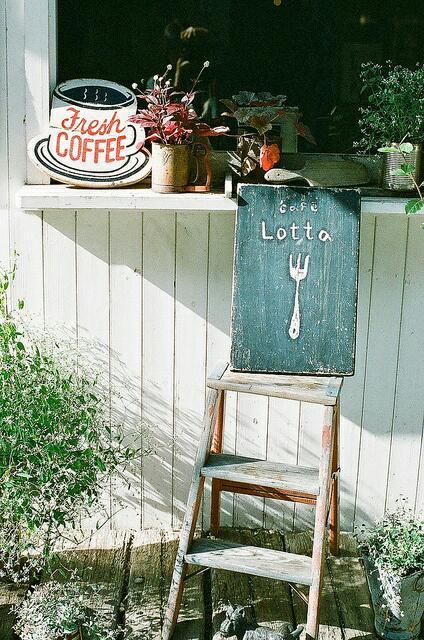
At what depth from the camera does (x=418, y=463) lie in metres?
3.81

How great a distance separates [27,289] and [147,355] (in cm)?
56

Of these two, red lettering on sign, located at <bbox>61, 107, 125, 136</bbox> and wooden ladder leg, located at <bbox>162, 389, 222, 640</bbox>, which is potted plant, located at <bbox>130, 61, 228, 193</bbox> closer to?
red lettering on sign, located at <bbox>61, 107, 125, 136</bbox>

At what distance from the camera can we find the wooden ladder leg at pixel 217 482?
11.4 feet

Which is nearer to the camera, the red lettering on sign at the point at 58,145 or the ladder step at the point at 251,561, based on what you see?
the ladder step at the point at 251,561

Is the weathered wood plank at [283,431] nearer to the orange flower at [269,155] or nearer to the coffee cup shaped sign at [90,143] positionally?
the orange flower at [269,155]

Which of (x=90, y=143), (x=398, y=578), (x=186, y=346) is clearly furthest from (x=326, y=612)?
(x=90, y=143)

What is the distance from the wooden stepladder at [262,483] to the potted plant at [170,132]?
729mm

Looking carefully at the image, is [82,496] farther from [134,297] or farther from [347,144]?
[347,144]

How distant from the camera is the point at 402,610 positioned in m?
3.18

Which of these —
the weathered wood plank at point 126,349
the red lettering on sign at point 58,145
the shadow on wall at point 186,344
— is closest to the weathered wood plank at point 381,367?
the shadow on wall at point 186,344

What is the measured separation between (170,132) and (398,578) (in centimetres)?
179

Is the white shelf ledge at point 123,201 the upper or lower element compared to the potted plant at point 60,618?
upper

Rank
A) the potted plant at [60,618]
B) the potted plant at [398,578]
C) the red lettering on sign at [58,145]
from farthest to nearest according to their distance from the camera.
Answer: the red lettering on sign at [58,145] → the potted plant at [398,578] → the potted plant at [60,618]

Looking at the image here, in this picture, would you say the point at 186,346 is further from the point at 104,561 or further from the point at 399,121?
the point at 399,121
